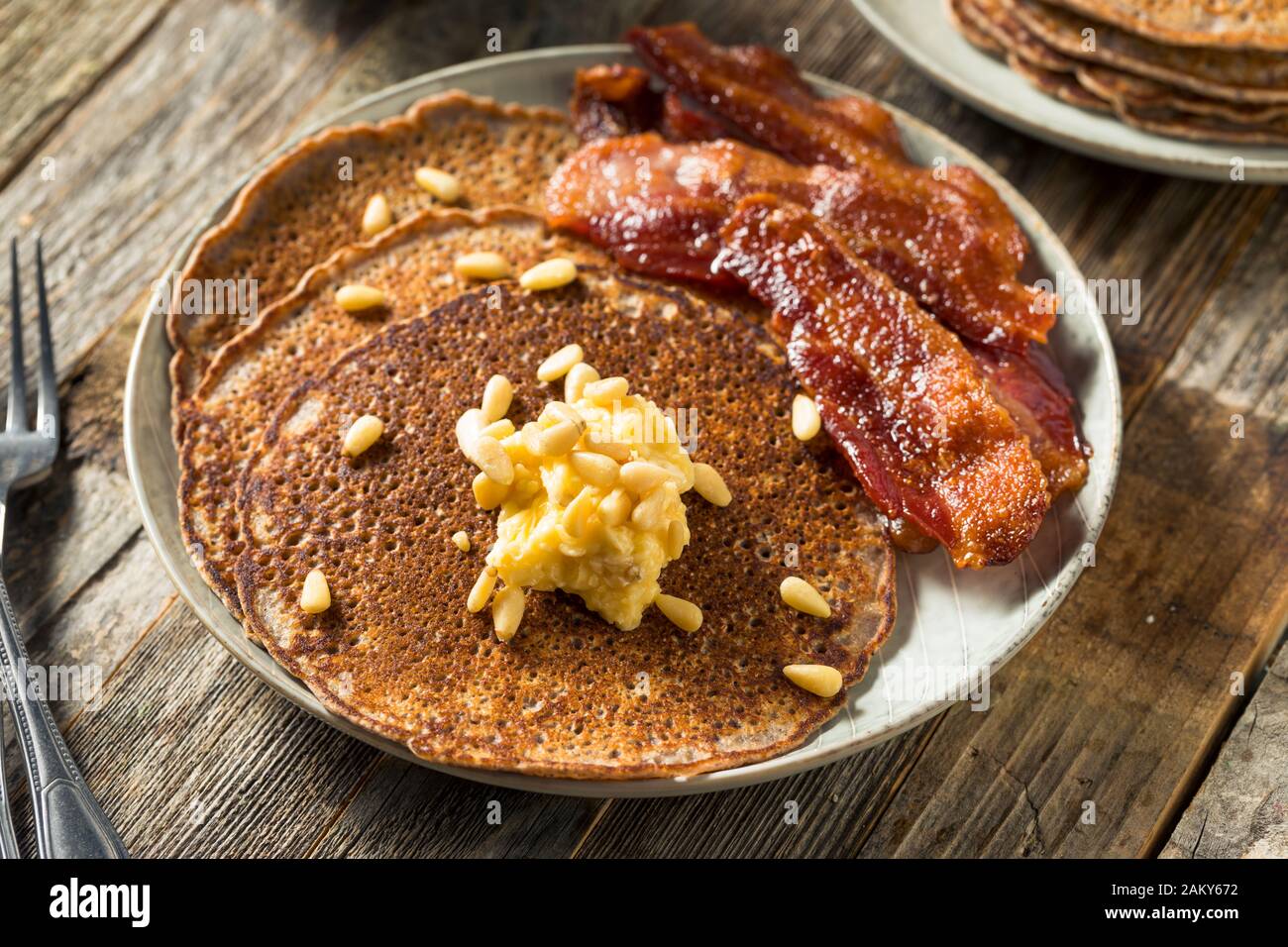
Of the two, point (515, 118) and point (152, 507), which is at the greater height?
point (515, 118)

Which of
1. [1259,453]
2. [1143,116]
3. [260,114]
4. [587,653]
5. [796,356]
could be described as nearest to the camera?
[587,653]

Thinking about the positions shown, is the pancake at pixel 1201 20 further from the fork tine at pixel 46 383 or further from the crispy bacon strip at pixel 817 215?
the fork tine at pixel 46 383

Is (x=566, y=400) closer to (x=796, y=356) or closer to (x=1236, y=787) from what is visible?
(x=796, y=356)

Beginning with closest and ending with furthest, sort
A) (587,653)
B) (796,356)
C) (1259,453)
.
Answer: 1. (587,653)
2. (796,356)
3. (1259,453)

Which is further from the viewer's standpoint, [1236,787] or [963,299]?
[963,299]

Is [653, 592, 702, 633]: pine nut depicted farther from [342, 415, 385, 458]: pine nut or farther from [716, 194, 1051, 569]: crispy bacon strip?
[342, 415, 385, 458]: pine nut

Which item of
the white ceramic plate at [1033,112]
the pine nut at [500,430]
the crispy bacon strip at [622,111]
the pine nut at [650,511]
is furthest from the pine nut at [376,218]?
the white ceramic plate at [1033,112]

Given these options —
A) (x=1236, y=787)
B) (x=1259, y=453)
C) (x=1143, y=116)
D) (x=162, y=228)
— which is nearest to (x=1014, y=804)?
(x=1236, y=787)

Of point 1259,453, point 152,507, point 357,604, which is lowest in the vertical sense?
point 1259,453

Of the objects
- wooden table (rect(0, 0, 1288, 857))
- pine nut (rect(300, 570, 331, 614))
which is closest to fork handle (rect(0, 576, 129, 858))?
wooden table (rect(0, 0, 1288, 857))
